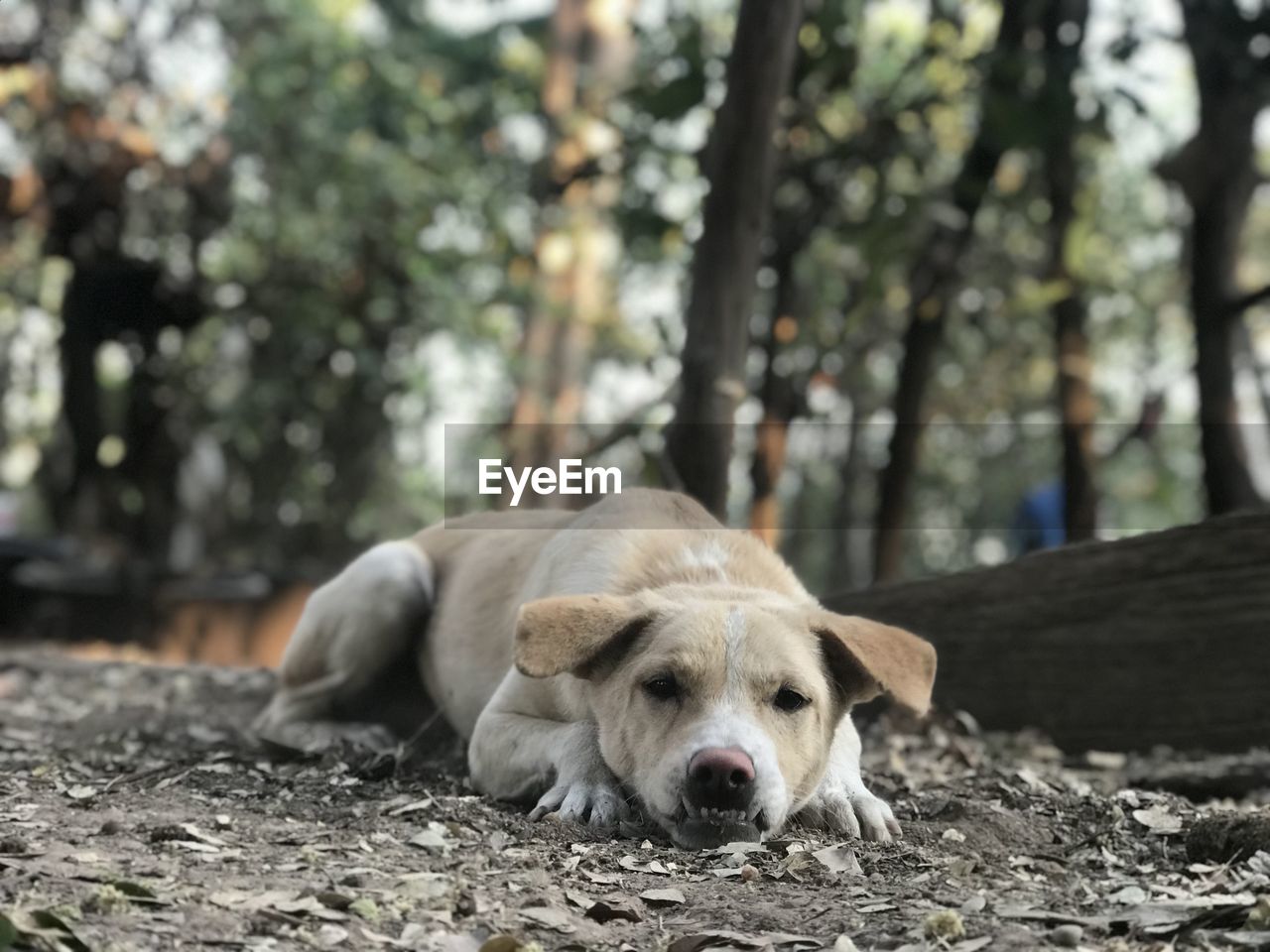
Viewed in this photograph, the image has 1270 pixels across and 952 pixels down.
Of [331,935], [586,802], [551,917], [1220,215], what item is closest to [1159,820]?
[586,802]

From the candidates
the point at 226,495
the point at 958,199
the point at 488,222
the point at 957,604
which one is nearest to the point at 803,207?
the point at 958,199

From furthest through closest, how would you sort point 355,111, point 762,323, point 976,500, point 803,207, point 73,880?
point 976,500 < point 355,111 < point 762,323 < point 803,207 < point 73,880

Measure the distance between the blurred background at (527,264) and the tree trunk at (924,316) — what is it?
0.03 metres

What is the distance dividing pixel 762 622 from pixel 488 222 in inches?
514

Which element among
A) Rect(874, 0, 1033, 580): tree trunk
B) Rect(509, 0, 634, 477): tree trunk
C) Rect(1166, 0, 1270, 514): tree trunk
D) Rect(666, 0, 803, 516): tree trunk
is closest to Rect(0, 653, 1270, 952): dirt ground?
Rect(666, 0, 803, 516): tree trunk

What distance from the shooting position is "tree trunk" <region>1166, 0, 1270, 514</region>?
704cm

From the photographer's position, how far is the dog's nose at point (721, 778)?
3.62 m

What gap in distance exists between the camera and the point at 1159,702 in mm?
5977

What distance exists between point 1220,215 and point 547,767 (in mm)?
4901

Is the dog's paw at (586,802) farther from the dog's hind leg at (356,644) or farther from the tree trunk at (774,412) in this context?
the tree trunk at (774,412)

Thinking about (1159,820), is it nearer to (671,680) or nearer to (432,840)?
(671,680)

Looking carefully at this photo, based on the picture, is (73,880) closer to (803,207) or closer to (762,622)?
(762,622)

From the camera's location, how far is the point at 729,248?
627 centimetres

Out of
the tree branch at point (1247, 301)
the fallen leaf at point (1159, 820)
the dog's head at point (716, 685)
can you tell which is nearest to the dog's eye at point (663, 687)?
the dog's head at point (716, 685)
